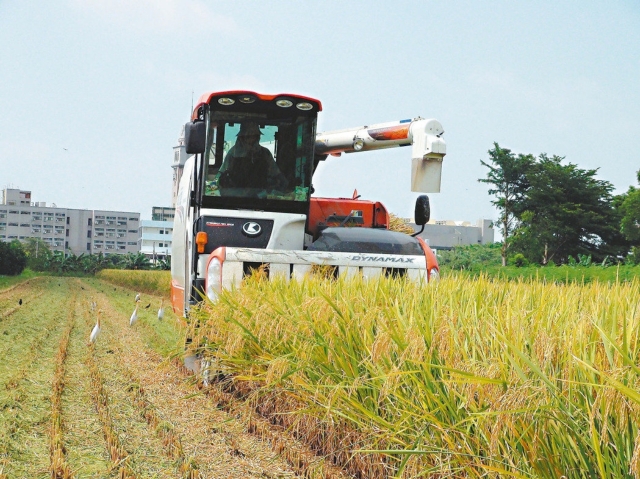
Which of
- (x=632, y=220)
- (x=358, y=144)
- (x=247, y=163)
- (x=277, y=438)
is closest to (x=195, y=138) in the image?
(x=247, y=163)

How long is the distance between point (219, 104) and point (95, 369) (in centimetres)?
357

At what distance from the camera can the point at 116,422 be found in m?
6.00

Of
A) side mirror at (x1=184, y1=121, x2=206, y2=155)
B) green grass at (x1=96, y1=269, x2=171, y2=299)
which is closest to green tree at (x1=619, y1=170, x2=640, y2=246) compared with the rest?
green grass at (x1=96, y1=269, x2=171, y2=299)

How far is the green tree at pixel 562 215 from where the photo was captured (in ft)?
164

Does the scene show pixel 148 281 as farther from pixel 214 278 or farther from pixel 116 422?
pixel 116 422

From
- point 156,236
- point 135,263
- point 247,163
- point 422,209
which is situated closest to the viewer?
point 247,163

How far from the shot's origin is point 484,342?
12.1ft

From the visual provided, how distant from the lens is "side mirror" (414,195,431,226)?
8.56 m

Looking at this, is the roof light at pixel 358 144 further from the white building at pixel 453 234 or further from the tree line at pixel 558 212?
the white building at pixel 453 234

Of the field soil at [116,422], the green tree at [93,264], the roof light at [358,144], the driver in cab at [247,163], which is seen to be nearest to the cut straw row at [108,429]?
the field soil at [116,422]

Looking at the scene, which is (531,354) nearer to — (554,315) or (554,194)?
(554,315)

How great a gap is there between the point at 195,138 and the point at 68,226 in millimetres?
124281

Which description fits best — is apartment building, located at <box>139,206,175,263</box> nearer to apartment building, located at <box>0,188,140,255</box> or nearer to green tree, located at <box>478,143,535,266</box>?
apartment building, located at <box>0,188,140,255</box>

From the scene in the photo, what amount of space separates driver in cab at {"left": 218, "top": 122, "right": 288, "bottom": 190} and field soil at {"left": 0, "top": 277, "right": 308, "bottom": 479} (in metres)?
2.04
